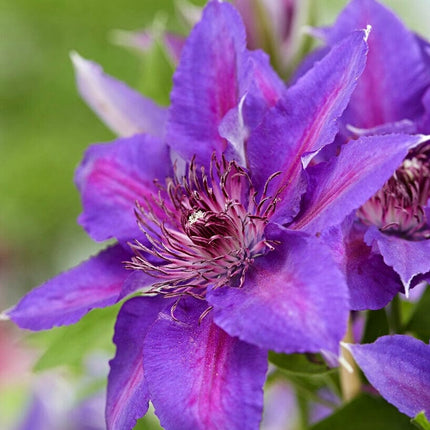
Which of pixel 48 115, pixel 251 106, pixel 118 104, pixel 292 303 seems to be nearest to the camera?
pixel 292 303

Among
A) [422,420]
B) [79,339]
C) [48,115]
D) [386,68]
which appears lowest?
[48,115]

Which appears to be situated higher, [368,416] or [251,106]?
[251,106]

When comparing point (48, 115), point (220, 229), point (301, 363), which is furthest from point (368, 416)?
point (48, 115)

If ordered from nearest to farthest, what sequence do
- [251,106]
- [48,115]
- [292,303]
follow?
[292,303]
[251,106]
[48,115]

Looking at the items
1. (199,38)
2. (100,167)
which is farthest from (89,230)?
(199,38)

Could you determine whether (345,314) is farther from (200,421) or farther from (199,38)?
(199,38)

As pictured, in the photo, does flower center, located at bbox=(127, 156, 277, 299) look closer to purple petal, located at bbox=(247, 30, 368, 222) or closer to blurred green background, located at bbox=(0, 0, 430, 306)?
purple petal, located at bbox=(247, 30, 368, 222)

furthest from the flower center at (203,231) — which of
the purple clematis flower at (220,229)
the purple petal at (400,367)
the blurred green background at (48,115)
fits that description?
the blurred green background at (48,115)

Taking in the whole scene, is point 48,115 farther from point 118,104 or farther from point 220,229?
point 220,229
